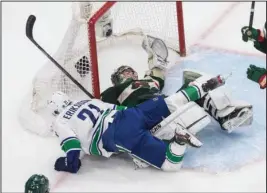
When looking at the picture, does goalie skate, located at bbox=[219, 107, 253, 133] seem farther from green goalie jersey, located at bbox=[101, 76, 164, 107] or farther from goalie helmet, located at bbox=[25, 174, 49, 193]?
goalie helmet, located at bbox=[25, 174, 49, 193]

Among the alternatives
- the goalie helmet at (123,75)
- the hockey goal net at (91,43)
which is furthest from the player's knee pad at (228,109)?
the hockey goal net at (91,43)

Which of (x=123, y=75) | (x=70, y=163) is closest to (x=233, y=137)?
(x=123, y=75)

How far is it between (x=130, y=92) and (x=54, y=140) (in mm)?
344

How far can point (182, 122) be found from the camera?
2229 mm

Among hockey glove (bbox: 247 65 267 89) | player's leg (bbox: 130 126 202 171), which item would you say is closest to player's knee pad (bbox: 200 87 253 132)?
player's leg (bbox: 130 126 202 171)

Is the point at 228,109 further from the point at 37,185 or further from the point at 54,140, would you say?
the point at 37,185

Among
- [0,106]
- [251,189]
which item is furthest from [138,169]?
[0,106]

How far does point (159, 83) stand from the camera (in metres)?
2.56

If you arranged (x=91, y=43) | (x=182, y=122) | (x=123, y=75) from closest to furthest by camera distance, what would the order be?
(x=182, y=122)
(x=91, y=43)
(x=123, y=75)

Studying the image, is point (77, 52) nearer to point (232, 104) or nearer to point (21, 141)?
point (21, 141)

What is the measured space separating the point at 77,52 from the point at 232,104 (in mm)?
656

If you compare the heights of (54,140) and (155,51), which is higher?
(155,51)

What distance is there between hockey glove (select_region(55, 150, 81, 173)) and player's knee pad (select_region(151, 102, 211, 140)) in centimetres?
28

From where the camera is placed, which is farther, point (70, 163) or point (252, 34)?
point (70, 163)
